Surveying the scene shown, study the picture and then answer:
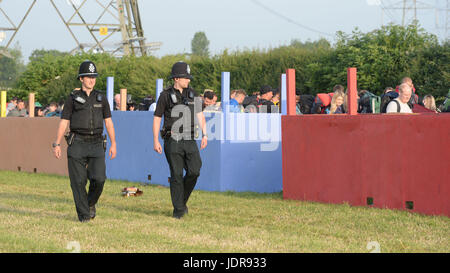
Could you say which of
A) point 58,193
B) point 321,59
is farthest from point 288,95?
point 321,59

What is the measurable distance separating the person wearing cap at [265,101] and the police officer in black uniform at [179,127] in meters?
4.73

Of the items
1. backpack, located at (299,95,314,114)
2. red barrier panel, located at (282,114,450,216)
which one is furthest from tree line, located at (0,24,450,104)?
red barrier panel, located at (282,114,450,216)

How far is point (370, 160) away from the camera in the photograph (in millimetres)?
11344

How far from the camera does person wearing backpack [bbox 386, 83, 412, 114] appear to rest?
11242 millimetres

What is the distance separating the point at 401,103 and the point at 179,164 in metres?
3.57

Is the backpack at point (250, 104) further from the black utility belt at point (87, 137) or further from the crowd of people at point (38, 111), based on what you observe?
the crowd of people at point (38, 111)

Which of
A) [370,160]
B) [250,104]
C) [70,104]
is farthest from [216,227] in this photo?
[250,104]

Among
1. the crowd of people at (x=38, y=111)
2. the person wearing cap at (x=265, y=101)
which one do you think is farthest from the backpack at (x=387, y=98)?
the crowd of people at (x=38, y=111)

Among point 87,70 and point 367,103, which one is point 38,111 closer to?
point 367,103

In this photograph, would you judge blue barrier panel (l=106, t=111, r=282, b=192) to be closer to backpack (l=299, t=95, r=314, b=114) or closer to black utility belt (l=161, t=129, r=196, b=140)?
backpack (l=299, t=95, r=314, b=114)
